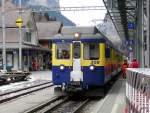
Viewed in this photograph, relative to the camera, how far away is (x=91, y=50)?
21312 millimetres

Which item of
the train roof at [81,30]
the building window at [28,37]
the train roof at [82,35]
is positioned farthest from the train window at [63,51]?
the building window at [28,37]

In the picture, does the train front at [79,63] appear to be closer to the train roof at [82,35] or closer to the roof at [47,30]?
the train roof at [82,35]

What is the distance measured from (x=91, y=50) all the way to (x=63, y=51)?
1.17 metres

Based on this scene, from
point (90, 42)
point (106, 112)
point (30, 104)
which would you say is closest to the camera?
point (106, 112)

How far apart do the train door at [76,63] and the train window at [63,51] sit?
0.84ft

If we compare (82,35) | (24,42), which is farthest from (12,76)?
(24,42)

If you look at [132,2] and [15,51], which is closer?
[132,2]

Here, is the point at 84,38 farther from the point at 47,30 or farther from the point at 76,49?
the point at 47,30

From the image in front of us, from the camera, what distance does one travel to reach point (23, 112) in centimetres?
1641

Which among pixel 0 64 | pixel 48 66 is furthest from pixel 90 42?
pixel 48 66

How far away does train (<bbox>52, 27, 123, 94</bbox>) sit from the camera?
2089 centimetres

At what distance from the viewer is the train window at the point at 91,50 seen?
2114 centimetres

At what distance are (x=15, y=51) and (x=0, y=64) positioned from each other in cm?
395

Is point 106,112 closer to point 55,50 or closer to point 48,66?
point 55,50
